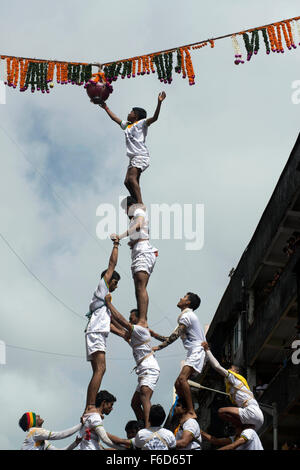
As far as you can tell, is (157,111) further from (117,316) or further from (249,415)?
(249,415)

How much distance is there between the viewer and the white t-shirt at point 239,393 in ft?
59.8

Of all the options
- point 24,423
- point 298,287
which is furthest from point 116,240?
point 298,287

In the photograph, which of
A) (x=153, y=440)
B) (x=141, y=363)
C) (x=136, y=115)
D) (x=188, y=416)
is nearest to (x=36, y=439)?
(x=153, y=440)

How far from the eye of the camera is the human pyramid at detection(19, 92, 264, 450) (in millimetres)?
17656

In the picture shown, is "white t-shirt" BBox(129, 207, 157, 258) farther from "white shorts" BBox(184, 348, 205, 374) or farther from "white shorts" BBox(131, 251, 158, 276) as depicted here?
"white shorts" BBox(184, 348, 205, 374)

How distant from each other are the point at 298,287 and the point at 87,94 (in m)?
11.6

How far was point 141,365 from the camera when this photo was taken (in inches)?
793

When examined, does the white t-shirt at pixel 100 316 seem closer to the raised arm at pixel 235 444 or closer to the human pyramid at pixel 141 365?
the human pyramid at pixel 141 365

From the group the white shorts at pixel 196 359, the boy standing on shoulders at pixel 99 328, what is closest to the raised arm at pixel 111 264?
the boy standing on shoulders at pixel 99 328

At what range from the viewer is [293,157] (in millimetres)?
33812

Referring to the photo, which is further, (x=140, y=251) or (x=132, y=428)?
(x=140, y=251)

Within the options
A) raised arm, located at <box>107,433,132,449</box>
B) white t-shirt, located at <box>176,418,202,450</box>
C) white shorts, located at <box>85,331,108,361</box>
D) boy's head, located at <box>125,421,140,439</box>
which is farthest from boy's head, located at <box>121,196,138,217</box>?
raised arm, located at <box>107,433,132,449</box>

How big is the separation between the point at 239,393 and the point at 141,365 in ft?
8.11
